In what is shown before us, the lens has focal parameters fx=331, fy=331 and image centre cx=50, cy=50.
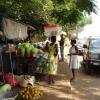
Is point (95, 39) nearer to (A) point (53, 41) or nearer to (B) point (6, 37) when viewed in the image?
(A) point (53, 41)

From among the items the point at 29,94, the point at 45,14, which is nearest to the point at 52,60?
the point at 29,94

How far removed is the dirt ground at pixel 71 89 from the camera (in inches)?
407

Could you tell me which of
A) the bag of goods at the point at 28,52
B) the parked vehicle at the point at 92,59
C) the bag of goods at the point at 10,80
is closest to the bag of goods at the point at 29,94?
the bag of goods at the point at 10,80

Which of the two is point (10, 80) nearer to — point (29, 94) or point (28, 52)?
point (29, 94)

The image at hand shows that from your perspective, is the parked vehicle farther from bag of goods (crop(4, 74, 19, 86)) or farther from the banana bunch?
the banana bunch

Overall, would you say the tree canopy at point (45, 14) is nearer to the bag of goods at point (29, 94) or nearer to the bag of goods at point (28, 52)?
the bag of goods at point (28, 52)

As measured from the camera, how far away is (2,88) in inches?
328

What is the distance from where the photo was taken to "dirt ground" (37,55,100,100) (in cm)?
1035

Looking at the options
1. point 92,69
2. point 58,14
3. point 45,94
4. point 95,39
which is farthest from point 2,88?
point 58,14

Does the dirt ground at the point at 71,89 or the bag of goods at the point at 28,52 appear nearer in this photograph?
the dirt ground at the point at 71,89

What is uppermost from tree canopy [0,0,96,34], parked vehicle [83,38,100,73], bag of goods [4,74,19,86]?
tree canopy [0,0,96,34]

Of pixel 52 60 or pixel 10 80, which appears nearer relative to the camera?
pixel 10 80

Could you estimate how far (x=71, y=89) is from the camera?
463 inches

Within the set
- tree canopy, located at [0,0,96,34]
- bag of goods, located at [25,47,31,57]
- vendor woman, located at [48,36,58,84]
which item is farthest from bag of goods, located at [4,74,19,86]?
tree canopy, located at [0,0,96,34]
